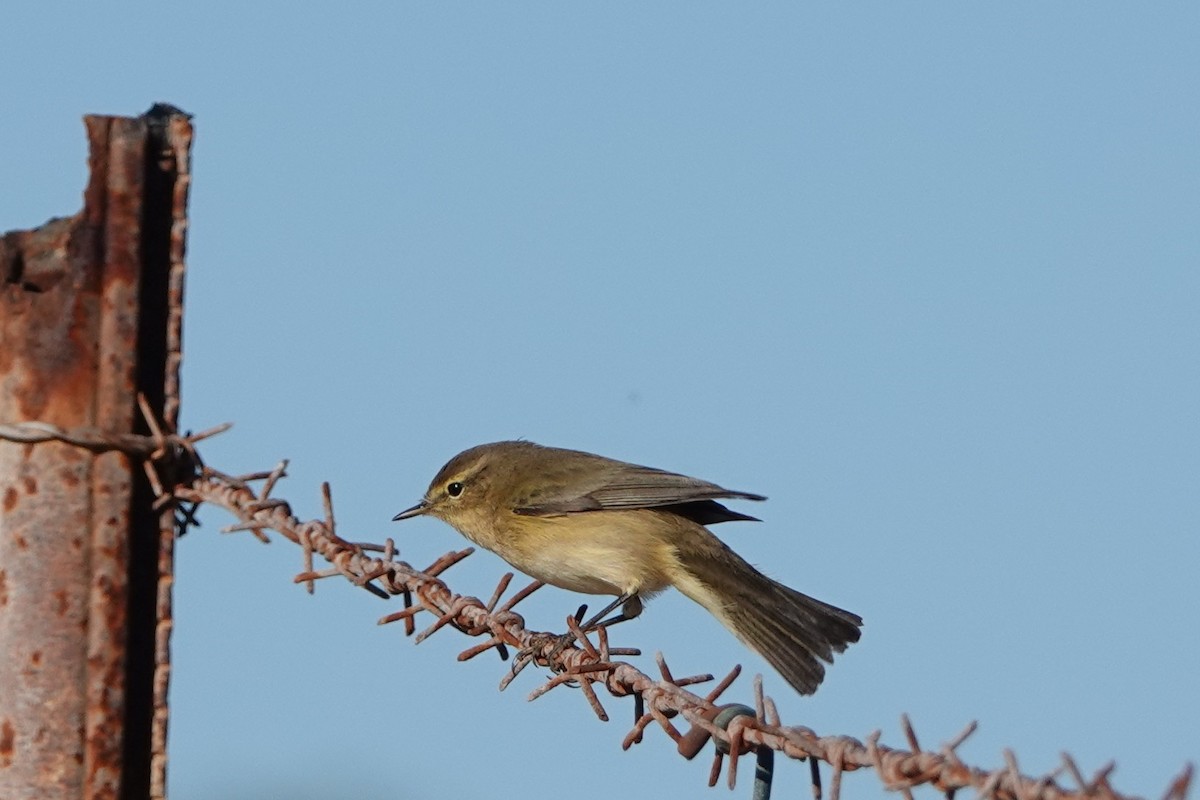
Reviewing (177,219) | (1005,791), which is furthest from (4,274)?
(1005,791)

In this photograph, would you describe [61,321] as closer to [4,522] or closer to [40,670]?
[4,522]

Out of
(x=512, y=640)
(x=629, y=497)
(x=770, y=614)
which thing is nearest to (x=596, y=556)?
(x=629, y=497)

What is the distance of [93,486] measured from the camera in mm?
3635

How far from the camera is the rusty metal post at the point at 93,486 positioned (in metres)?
3.43

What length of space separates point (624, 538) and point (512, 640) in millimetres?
2814

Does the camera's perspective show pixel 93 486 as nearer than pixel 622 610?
Yes

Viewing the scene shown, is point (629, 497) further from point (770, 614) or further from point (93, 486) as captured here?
point (93, 486)

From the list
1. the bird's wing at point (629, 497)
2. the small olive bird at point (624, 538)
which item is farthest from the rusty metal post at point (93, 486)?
the bird's wing at point (629, 497)

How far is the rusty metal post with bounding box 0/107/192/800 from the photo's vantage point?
11.3ft

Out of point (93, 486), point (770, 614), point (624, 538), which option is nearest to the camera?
point (93, 486)

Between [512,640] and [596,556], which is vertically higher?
[596,556]

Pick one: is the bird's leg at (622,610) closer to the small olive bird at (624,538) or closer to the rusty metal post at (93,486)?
the small olive bird at (624,538)

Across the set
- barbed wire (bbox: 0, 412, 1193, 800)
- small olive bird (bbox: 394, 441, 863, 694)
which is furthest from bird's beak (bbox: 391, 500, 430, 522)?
barbed wire (bbox: 0, 412, 1193, 800)

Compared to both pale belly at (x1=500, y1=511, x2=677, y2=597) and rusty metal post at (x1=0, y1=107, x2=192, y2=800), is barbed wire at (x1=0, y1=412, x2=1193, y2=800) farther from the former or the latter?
pale belly at (x1=500, y1=511, x2=677, y2=597)
